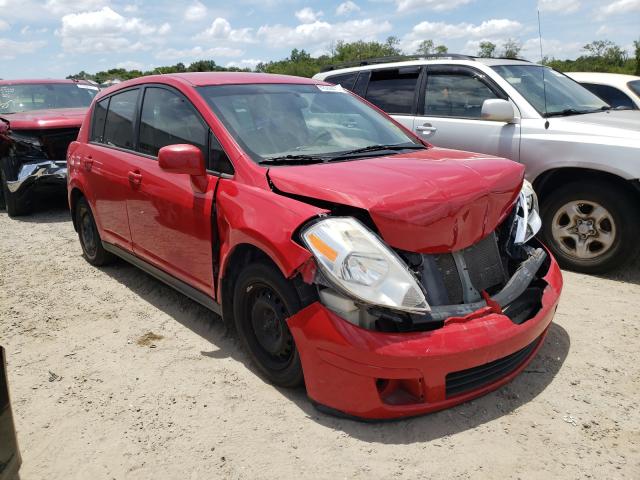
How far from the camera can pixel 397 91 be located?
6.24m

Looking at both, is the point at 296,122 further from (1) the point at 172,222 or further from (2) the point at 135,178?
(2) the point at 135,178

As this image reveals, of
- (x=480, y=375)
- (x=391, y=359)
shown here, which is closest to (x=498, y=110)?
(x=480, y=375)

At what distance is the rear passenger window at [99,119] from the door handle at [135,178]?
94cm

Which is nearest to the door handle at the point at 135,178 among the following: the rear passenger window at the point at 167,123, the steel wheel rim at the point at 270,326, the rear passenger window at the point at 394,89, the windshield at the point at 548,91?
the rear passenger window at the point at 167,123

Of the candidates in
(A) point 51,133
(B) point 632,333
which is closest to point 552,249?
(B) point 632,333

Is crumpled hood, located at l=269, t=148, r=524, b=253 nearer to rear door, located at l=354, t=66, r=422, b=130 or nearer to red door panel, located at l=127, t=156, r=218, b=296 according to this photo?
red door panel, located at l=127, t=156, r=218, b=296

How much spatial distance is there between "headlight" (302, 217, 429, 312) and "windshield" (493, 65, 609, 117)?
3340 millimetres

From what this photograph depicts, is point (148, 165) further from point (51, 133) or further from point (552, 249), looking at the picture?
point (51, 133)

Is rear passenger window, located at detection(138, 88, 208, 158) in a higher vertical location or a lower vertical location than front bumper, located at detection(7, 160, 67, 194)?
higher

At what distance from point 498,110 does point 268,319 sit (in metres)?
3.14

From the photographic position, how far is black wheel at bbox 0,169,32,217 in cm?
738

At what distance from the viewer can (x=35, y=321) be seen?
13.6 ft

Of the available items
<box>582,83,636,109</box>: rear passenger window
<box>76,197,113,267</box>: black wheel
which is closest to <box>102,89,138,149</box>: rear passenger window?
<box>76,197,113,267</box>: black wheel

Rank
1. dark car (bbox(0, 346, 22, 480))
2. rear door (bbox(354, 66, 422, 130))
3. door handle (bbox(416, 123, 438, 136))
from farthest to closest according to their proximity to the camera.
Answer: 1. rear door (bbox(354, 66, 422, 130))
2. door handle (bbox(416, 123, 438, 136))
3. dark car (bbox(0, 346, 22, 480))
